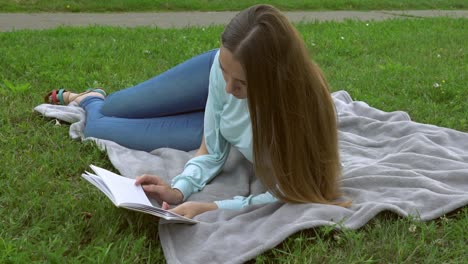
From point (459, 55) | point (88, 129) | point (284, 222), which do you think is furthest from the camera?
point (459, 55)

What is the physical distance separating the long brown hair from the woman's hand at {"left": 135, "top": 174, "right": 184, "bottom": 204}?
0.43 meters

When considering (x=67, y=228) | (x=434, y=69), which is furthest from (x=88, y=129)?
(x=434, y=69)

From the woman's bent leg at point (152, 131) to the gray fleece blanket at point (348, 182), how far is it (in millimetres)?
93

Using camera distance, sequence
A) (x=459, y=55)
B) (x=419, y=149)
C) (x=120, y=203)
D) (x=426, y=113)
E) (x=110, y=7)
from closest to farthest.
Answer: (x=120, y=203) < (x=419, y=149) < (x=426, y=113) < (x=459, y=55) < (x=110, y=7)

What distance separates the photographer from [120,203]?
7.57ft

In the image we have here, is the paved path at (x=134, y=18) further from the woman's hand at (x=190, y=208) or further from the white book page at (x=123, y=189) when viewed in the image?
the woman's hand at (x=190, y=208)

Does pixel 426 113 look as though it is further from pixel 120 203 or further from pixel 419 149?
pixel 120 203

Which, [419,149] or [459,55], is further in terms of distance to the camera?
[459,55]

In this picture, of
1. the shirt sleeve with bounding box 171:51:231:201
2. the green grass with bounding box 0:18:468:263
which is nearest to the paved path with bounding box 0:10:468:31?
the green grass with bounding box 0:18:468:263

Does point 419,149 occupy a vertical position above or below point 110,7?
above

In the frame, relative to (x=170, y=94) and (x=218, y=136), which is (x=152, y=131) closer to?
(x=170, y=94)

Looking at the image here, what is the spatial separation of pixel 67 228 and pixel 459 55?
4931 mm

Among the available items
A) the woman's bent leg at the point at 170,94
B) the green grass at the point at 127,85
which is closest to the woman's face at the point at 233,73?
the green grass at the point at 127,85

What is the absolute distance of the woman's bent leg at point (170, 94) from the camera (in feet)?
11.8
